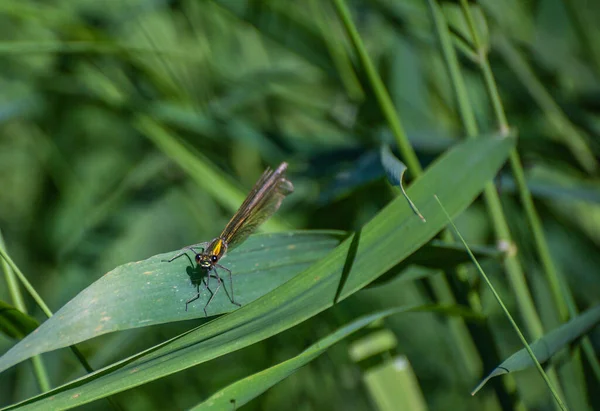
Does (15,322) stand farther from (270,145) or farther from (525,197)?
(270,145)

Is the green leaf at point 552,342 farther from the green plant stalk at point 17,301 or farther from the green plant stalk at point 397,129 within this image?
the green plant stalk at point 17,301

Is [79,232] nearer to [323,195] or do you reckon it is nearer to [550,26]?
[323,195]

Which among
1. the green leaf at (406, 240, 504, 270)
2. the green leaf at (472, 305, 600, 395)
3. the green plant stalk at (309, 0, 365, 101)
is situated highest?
the green plant stalk at (309, 0, 365, 101)

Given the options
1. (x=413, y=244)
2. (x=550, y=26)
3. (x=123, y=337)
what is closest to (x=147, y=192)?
(x=123, y=337)

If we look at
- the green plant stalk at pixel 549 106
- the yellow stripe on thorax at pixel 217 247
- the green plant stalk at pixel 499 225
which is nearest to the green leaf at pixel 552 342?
the green plant stalk at pixel 499 225

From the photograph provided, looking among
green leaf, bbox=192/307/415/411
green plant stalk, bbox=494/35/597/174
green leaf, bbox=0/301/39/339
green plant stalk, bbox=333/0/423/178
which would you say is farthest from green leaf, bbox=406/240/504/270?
green plant stalk, bbox=494/35/597/174

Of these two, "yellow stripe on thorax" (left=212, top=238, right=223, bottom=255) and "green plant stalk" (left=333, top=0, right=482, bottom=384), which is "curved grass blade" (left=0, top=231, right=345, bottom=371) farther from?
"green plant stalk" (left=333, top=0, right=482, bottom=384)

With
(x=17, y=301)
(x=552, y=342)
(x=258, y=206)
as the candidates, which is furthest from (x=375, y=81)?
(x=17, y=301)
